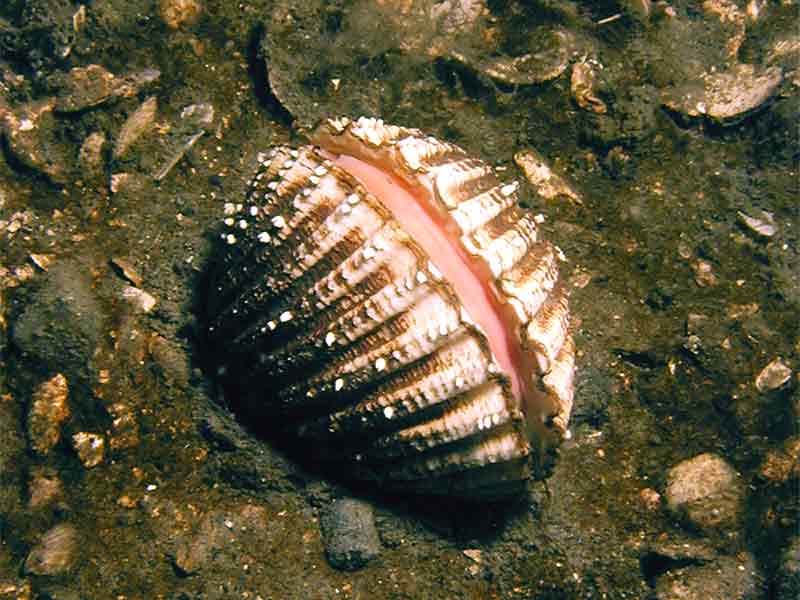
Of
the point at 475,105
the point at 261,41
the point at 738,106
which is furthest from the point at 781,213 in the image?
the point at 261,41

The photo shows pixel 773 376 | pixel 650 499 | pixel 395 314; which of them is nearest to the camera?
pixel 395 314

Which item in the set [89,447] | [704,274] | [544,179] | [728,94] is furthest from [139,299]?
[728,94]

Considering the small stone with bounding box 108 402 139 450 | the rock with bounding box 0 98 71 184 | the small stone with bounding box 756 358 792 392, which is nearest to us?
the small stone with bounding box 108 402 139 450

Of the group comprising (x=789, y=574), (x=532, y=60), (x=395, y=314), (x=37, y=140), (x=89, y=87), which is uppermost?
(x=89, y=87)

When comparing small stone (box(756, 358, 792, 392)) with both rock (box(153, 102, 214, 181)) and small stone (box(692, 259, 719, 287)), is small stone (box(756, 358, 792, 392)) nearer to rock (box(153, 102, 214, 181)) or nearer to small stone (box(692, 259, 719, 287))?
small stone (box(692, 259, 719, 287))

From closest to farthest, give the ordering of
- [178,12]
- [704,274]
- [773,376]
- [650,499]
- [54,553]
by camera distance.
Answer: [54,553]
[650,499]
[773,376]
[704,274]
[178,12]

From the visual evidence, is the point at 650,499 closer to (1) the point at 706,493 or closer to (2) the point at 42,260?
(1) the point at 706,493

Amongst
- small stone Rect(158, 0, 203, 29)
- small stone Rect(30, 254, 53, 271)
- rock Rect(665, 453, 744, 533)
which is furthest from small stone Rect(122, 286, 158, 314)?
rock Rect(665, 453, 744, 533)

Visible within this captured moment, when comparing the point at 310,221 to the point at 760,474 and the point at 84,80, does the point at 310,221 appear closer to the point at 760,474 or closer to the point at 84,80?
the point at 84,80
